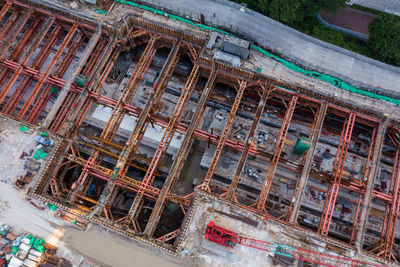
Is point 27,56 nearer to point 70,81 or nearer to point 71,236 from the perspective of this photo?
point 70,81

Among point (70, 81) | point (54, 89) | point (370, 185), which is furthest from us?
point (54, 89)

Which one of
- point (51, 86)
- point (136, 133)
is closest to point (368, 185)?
point (136, 133)

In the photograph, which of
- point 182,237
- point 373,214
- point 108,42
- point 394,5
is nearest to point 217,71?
point 108,42

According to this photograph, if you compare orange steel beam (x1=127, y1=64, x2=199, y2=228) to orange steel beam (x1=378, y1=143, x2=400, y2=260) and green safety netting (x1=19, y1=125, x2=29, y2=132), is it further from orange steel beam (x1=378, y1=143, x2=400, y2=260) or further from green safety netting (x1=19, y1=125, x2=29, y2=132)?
orange steel beam (x1=378, y1=143, x2=400, y2=260)

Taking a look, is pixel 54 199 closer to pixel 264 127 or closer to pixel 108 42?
pixel 108 42

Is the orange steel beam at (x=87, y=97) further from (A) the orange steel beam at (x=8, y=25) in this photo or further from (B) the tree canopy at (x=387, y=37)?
(B) the tree canopy at (x=387, y=37)
